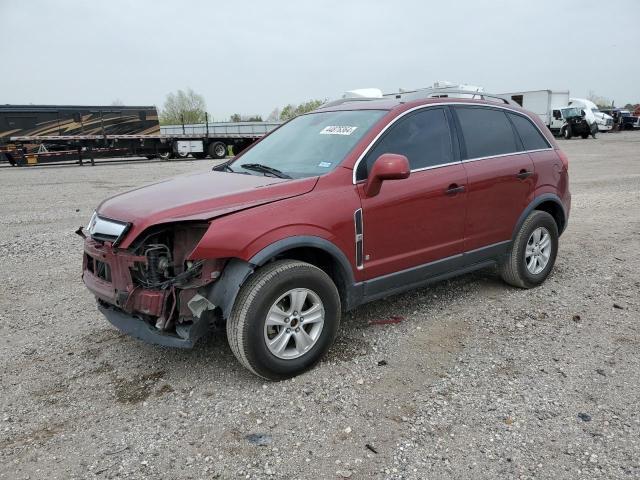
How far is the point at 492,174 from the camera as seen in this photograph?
4371 millimetres

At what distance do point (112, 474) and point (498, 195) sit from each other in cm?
358

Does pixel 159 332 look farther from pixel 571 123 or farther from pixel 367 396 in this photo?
pixel 571 123

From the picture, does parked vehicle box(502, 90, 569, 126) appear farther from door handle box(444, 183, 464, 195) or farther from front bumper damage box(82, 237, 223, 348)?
front bumper damage box(82, 237, 223, 348)

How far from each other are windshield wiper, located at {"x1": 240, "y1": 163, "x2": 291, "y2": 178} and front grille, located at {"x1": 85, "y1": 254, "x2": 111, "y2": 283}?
4.32 ft

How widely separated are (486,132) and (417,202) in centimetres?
121

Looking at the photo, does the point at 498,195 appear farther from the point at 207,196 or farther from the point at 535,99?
the point at 535,99

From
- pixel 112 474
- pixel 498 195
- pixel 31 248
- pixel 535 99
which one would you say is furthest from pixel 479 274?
pixel 535 99

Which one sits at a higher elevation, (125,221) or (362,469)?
(125,221)

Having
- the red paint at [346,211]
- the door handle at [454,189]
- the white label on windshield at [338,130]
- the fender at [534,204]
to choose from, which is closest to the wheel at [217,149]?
the red paint at [346,211]

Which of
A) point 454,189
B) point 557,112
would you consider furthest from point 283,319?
point 557,112

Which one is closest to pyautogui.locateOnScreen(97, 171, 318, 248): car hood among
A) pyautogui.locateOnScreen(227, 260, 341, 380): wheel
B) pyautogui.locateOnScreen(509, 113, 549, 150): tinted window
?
pyautogui.locateOnScreen(227, 260, 341, 380): wheel

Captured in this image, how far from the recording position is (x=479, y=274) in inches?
215

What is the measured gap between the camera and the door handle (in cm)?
404

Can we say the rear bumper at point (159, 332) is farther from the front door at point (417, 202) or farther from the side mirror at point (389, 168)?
the side mirror at point (389, 168)
